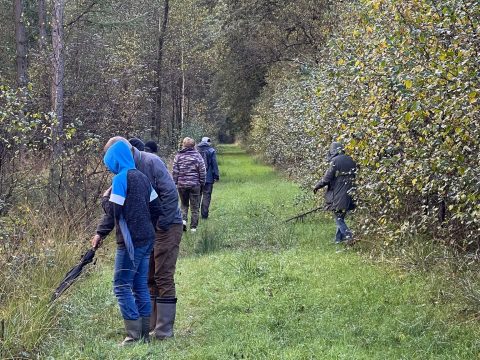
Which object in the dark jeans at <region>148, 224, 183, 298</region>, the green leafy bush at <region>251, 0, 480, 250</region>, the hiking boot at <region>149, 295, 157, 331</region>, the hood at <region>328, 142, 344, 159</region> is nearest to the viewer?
the green leafy bush at <region>251, 0, 480, 250</region>

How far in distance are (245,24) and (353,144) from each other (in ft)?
70.6

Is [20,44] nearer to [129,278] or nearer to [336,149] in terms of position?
[336,149]

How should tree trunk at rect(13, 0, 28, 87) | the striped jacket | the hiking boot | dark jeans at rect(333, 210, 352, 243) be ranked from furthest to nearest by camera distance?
tree trunk at rect(13, 0, 28, 87)
the striped jacket
dark jeans at rect(333, 210, 352, 243)
the hiking boot

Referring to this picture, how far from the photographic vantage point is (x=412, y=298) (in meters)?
7.24

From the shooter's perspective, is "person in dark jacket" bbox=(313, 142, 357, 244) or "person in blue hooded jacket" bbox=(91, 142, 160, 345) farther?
"person in dark jacket" bbox=(313, 142, 357, 244)

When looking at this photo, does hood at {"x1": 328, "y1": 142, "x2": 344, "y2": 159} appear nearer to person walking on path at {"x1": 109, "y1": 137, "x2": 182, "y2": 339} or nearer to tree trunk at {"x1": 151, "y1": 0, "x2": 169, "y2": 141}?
person walking on path at {"x1": 109, "y1": 137, "x2": 182, "y2": 339}

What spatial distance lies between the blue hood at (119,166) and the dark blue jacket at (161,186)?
0.28m

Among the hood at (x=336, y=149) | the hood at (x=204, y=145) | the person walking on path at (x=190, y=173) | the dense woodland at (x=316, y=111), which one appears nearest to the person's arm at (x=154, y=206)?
the dense woodland at (x=316, y=111)

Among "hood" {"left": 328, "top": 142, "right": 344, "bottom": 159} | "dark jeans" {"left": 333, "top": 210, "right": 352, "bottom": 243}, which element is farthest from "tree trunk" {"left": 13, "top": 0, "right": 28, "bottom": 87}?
"dark jeans" {"left": 333, "top": 210, "right": 352, "bottom": 243}

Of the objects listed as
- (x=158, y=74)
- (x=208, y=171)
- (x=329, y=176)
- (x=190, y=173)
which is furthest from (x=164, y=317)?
(x=158, y=74)

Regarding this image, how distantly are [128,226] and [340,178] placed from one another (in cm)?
555

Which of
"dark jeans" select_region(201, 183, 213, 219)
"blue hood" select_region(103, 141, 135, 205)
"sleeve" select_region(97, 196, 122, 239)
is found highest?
"blue hood" select_region(103, 141, 135, 205)

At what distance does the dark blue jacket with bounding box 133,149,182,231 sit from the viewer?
6.30 meters

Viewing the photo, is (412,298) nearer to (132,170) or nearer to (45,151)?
(132,170)
